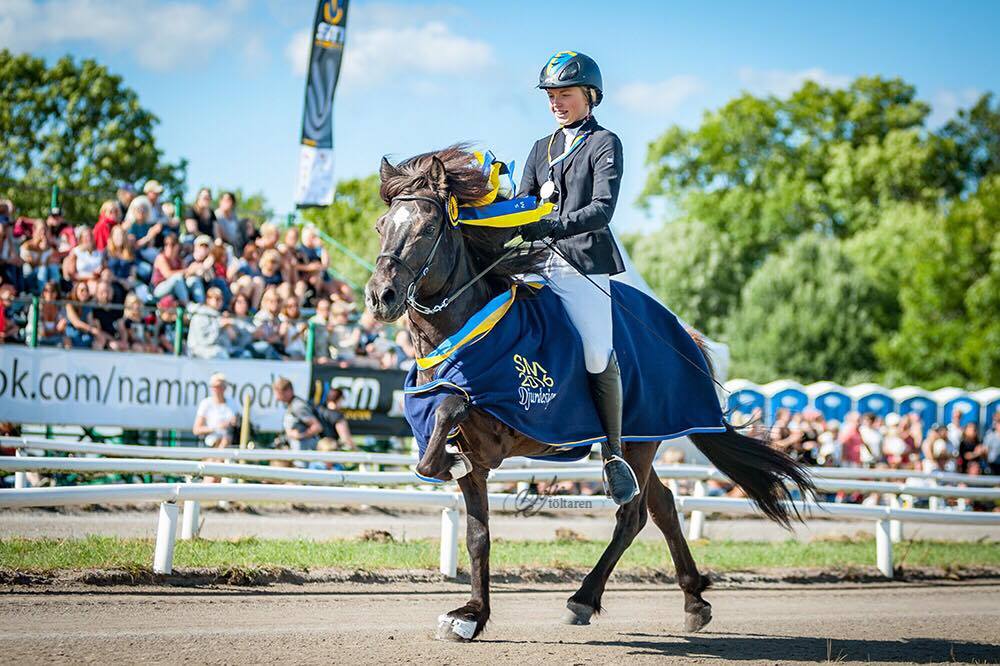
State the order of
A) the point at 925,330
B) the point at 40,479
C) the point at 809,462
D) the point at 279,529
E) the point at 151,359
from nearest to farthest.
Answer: the point at 809,462, the point at 279,529, the point at 40,479, the point at 151,359, the point at 925,330

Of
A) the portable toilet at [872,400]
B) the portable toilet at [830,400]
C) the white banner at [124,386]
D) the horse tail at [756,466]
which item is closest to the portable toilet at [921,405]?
the portable toilet at [872,400]

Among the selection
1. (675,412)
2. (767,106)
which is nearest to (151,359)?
(675,412)

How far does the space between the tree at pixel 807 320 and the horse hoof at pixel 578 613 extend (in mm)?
41703

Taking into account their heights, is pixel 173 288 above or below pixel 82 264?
below

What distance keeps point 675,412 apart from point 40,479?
9.18m

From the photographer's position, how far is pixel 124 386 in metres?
Answer: 16.2

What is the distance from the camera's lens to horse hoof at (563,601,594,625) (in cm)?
765

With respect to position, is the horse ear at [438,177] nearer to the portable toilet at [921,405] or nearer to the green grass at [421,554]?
the green grass at [421,554]

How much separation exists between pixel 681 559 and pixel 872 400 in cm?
2283

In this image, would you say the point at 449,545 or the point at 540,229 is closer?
the point at 540,229

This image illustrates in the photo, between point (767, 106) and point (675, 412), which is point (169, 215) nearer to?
point (675, 412)

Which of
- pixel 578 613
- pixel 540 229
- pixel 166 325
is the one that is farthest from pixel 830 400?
pixel 540 229

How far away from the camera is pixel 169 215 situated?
18.2 meters

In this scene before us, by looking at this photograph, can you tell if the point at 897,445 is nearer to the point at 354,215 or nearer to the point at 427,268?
the point at 427,268
